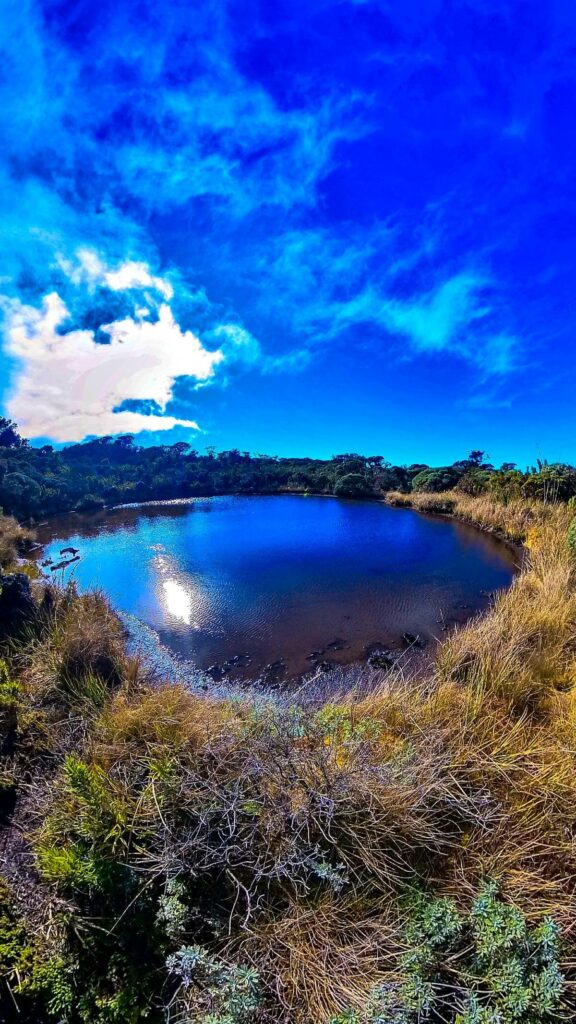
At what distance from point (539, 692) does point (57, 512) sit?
66.3ft

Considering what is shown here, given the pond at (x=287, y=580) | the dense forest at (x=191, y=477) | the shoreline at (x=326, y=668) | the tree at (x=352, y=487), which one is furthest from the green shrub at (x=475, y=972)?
the tree at (x=352, y=487)

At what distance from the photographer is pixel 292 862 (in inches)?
80.8

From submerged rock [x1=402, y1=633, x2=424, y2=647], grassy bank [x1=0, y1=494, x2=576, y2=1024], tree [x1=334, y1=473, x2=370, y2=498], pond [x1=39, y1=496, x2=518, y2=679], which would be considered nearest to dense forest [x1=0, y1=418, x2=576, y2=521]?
tree [x1=334, y1=473, x2=370, y2=498]

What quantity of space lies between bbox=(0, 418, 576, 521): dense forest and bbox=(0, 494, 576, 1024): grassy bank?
43.7 ft

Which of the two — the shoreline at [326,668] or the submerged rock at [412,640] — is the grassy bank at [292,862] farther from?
the submerged rock at [412,640]

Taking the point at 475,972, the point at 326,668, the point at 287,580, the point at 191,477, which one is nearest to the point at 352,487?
the point at 191,477

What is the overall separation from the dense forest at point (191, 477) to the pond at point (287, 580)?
10.2 ft

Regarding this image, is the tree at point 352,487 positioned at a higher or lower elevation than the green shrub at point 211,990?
higher

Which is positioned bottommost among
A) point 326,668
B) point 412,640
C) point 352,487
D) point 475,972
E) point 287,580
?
point 326,668

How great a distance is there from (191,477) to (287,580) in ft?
68.6

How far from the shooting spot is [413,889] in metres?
1.93

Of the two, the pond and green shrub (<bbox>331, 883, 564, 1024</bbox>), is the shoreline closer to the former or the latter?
the pond

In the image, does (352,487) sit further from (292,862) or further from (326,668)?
(292,862)

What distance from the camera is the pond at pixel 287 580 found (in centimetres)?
589
